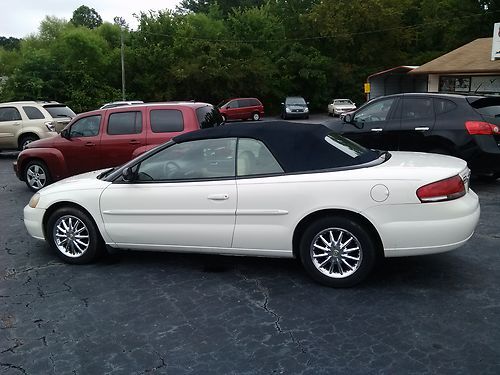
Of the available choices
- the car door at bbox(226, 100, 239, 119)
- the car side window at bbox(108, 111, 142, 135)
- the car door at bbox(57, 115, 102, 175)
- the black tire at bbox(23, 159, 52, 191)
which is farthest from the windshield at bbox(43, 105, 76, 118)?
the car door at bbox(226, 100, 239, 119)

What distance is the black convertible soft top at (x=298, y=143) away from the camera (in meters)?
4.57

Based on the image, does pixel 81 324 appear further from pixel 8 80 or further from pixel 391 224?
pixel 8 80

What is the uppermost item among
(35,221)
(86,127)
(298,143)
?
(298,143)

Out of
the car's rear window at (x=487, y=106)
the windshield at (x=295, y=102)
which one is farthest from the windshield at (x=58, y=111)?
the windshield at (x=295, y=102)

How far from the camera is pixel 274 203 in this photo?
4.49 metres

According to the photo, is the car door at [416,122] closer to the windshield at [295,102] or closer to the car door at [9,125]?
the car door at [9,125]

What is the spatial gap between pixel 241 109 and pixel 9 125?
21.2 m

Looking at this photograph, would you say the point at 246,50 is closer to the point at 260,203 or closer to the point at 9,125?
the point at 9,125

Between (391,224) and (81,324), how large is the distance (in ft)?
8.69

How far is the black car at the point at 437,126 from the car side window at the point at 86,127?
4559mm

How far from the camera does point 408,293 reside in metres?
4.31

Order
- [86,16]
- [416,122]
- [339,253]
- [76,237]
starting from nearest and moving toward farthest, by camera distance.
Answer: [339,253] → [76,237] → [416,122] → [86,16]

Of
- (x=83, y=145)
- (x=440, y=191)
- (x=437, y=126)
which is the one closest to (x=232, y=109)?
(x=83, y=145)

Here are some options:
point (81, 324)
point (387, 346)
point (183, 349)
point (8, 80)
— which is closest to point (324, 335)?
point (387, 346)
